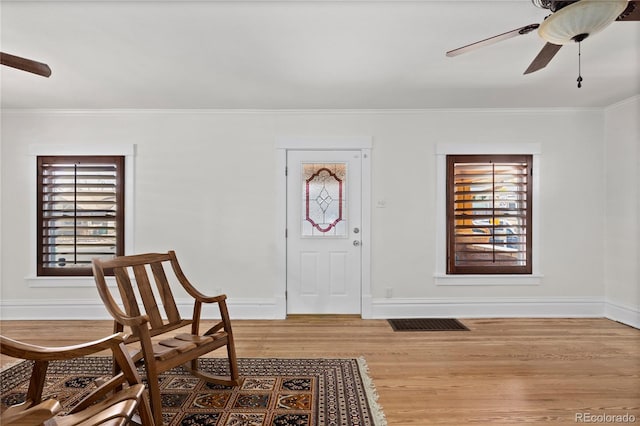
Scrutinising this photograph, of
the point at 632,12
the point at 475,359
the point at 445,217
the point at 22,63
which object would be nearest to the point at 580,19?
the point at 632,12

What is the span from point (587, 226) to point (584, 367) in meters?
2.10

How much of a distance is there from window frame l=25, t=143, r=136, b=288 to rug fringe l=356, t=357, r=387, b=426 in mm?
2988

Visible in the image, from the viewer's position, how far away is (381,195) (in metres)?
4.37

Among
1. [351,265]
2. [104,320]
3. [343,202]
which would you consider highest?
[343,202]

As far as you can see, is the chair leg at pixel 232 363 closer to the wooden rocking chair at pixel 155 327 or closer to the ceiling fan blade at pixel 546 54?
the wooden rocking chair at pixel 155 327

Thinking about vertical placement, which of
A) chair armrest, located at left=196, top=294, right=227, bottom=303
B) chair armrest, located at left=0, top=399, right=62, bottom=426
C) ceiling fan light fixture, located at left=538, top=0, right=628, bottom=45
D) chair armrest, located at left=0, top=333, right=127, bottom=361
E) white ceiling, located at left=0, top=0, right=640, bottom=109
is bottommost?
chair armrest, located at left=0, top=399, right=62, bottom=426

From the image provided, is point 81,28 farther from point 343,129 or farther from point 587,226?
point 587,226

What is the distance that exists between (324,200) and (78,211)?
290cm

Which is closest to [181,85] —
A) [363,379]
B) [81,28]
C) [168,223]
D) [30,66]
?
[81,28]

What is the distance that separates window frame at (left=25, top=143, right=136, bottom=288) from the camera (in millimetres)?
4250

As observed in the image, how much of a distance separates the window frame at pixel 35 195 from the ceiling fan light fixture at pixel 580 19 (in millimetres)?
4188

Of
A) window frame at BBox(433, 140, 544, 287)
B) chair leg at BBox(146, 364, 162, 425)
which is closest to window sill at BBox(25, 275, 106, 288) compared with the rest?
chair leg at BBox(146, 364, 162, 425)

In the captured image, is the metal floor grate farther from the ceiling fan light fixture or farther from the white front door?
the ceiling fan light fixture

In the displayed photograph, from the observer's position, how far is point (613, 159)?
167 inches
